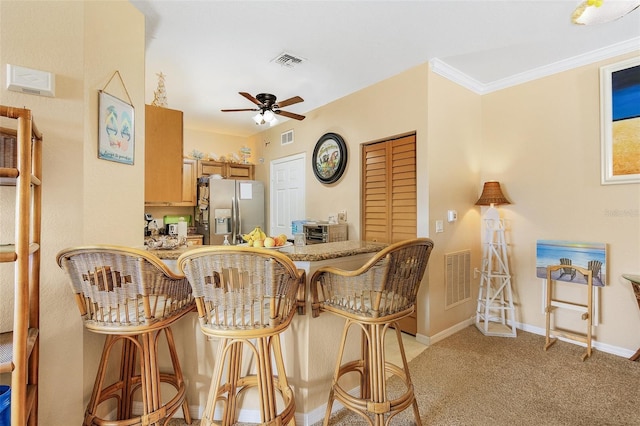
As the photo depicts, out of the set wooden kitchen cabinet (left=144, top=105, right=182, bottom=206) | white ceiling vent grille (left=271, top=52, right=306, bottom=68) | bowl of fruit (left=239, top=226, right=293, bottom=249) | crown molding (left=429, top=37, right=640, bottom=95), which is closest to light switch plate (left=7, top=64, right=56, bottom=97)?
wooden kitchen cabinet (left=144, top=105, right=182, bottom=206)

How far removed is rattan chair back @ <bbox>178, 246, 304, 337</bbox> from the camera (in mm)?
1200

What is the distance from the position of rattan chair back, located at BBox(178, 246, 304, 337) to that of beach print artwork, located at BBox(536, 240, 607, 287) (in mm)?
2774

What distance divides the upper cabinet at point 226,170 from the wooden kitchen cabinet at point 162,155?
263 cm

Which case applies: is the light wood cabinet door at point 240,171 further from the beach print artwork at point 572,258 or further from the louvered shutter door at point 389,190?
the beach print artwork at point 572,258

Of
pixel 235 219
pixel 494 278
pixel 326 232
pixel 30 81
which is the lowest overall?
pixel 494 278

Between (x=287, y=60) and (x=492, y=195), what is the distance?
8.10 ft

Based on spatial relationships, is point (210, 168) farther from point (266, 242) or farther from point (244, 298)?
point (244, 298)

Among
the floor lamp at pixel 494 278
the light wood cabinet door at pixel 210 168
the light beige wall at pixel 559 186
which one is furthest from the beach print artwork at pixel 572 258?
the light wood cabinet door at pixel 210 168

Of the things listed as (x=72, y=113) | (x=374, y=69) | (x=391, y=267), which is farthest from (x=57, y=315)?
(x=374, y=69)

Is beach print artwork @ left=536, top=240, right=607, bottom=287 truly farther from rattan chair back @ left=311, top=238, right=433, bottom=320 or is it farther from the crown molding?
rattan chair back @ left=311, top=238, right=433, bottom=320

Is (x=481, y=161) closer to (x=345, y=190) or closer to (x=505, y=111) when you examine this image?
(x=505, y=111)

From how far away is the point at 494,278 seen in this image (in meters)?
3.31

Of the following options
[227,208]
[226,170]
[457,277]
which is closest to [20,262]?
[457,277]

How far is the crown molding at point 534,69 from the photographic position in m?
2.55
